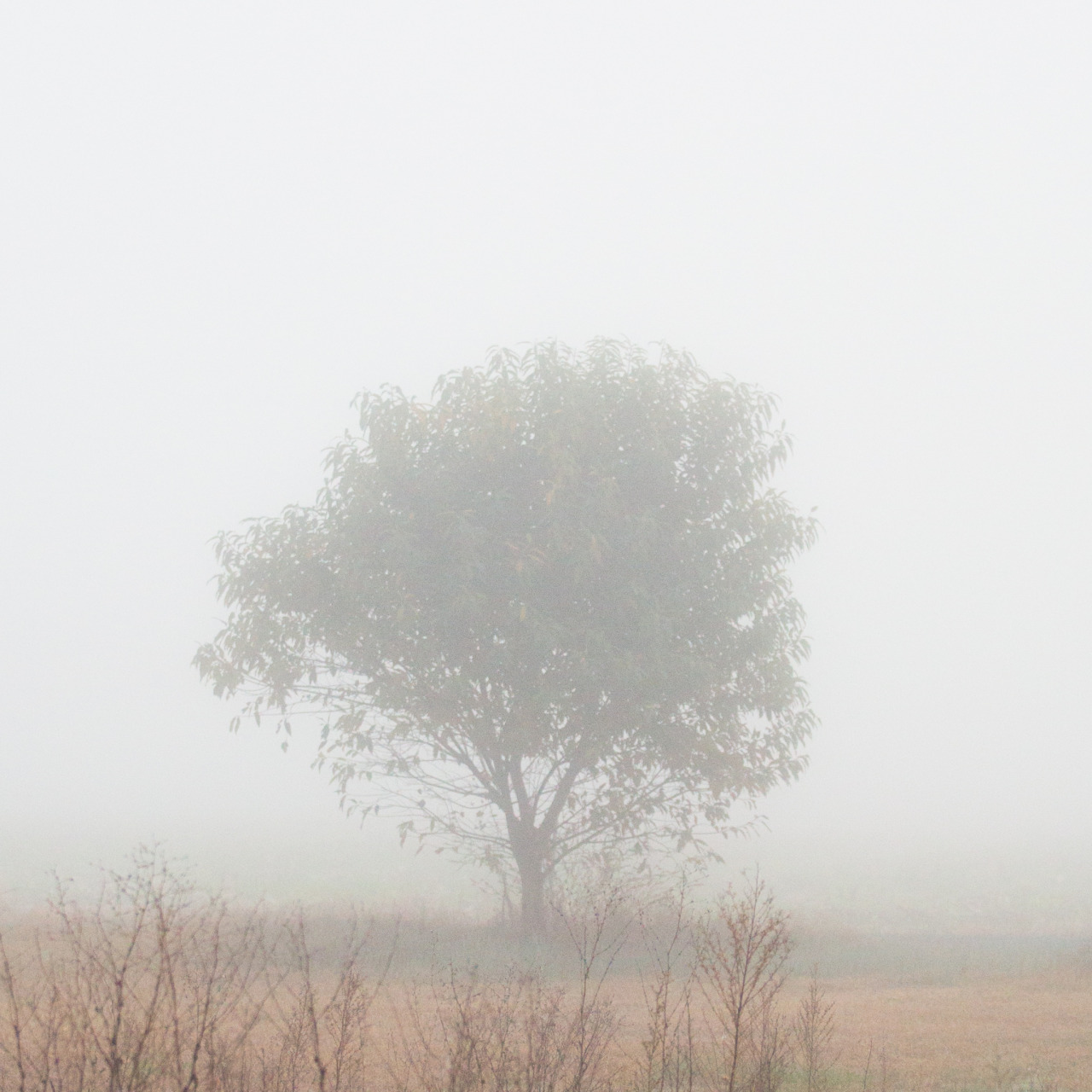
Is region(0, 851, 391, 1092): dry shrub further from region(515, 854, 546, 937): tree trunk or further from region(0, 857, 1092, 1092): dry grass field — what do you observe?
region(515, 854, 546, 937): tree trunk

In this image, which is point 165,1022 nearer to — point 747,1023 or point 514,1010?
point 514,1010

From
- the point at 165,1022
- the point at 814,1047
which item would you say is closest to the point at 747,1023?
the point at 814,1047

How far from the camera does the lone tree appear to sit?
15951 mm

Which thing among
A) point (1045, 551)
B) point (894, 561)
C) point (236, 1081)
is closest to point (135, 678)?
point (236, 1081)

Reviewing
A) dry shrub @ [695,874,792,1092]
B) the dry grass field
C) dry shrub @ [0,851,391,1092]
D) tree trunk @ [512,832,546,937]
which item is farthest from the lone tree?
dry shrub @ [695,874,792,1092]

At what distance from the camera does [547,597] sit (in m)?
16.6

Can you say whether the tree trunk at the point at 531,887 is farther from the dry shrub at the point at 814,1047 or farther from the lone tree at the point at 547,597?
the dry shrub at the point at 814,1047

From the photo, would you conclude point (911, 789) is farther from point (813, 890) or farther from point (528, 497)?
point (528, 497)

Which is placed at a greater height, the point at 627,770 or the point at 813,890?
the point at 627,770

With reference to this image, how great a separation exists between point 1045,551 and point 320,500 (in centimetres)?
16591

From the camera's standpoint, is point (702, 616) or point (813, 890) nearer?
point (702, 616)

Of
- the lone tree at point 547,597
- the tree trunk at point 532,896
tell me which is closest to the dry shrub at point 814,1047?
the lone tree at point 547,597

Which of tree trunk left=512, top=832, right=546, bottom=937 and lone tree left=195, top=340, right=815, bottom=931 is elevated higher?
lone tree left=195, top=340, right=815, bottom=931

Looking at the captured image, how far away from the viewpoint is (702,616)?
16.8m
